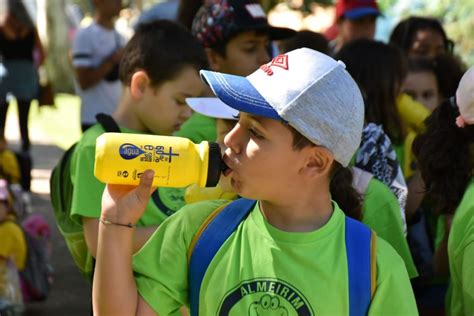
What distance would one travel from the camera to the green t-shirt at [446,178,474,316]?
2977mm

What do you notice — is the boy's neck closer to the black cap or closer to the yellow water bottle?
the yellow water bottle

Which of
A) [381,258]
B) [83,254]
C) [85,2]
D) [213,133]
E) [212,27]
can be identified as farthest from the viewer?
[85,2]

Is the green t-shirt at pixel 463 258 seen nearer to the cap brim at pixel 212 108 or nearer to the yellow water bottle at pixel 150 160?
the cap brim at pixel 212 108

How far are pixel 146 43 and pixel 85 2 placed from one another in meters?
39.5

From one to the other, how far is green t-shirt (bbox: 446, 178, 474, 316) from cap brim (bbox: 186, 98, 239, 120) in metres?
0.85

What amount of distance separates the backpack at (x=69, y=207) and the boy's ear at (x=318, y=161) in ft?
4.23

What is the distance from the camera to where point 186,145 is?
8.04ft

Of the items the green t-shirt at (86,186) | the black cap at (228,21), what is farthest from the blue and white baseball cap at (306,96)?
the black cap at (228,21)

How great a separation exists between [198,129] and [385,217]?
3.52 ft

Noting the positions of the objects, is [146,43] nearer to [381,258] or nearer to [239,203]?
[239,203]

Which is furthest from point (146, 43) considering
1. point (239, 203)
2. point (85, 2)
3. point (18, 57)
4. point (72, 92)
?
point (85, 2)

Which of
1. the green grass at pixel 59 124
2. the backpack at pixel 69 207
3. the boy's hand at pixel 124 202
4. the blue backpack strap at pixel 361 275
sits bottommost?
the green grass at pixel 59 124

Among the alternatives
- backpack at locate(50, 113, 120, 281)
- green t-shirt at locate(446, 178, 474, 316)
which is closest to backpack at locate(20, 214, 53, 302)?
backpack at locate(50, 113, 120, 281)

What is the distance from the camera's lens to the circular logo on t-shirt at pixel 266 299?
2551mm
